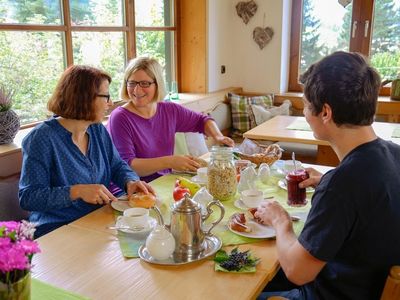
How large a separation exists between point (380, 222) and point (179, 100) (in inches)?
108

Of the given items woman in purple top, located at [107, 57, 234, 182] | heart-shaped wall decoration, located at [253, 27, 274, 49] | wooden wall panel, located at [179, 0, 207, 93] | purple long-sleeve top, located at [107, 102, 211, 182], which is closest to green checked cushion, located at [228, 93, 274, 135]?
wooden wall panel, located at [179, 0, 207, 93]

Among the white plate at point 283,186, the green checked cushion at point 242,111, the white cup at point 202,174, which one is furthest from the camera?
the green checked cushion at point 242,111

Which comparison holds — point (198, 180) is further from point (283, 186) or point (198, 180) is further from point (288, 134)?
point (288, 134)

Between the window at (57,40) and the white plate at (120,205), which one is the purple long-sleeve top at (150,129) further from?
the white plate at (120,205)

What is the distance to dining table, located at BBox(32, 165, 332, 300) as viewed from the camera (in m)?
1.05

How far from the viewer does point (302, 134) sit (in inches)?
119

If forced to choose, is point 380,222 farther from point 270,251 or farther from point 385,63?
point 385,63

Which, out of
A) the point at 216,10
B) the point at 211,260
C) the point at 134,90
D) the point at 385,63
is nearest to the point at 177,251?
the point at 211,260

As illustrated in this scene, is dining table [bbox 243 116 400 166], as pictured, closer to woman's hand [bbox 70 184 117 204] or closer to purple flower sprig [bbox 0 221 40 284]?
woman's hand [bbox 70 184 117 204]

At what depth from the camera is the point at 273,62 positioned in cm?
432

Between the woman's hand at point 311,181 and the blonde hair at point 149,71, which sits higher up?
the blonde hair at point 149,71

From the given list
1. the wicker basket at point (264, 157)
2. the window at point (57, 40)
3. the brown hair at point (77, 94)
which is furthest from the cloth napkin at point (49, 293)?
the window at point (57, 40)

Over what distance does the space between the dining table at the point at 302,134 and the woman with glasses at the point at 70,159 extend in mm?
1439

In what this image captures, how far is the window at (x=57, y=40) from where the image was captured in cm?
250
